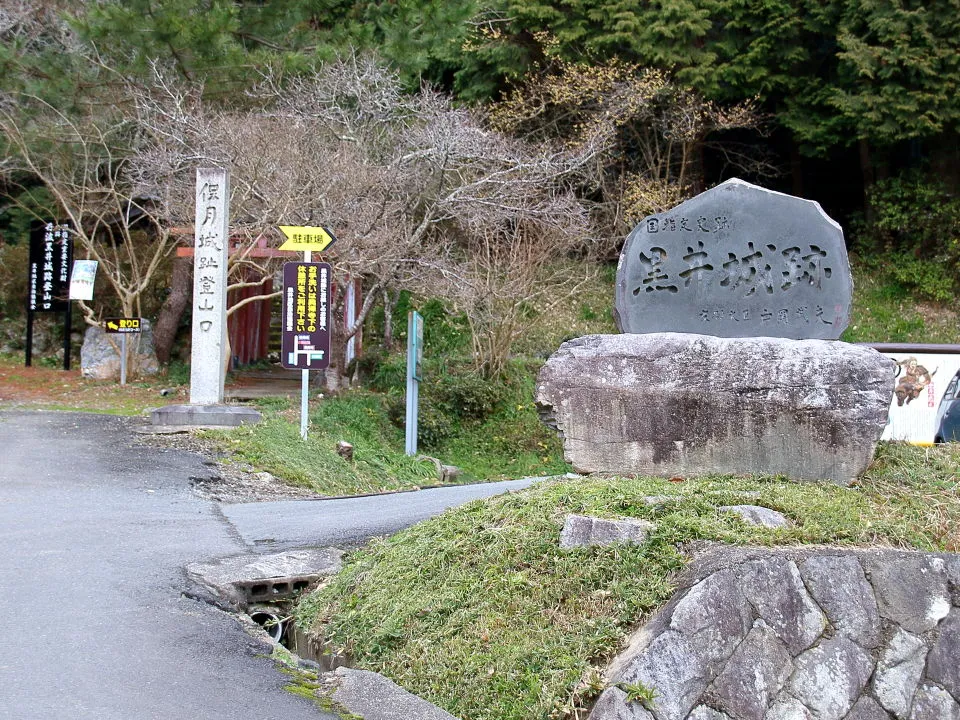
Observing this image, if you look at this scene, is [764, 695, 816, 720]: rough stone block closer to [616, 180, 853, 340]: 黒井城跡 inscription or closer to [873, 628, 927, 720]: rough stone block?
[873, 628, 927, 720]: rough stone block

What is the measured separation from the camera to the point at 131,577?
247 inches

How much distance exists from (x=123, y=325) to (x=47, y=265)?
334 cm

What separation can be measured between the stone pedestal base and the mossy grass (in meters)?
6.76

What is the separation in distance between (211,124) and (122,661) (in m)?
13.1

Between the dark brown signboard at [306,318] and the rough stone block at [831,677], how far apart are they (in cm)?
922

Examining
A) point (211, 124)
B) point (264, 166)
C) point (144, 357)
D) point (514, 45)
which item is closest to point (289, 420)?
point (264, 166)

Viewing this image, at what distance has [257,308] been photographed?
2359cm

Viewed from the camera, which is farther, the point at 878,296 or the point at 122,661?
the point at 878,296

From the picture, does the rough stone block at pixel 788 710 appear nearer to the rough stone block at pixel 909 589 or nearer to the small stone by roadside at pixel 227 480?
the rough stone block at pixel 909 589

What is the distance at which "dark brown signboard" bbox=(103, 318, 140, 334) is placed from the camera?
1739 centimetres

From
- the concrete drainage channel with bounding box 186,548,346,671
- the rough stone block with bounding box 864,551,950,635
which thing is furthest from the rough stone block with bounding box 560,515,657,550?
the concrete drainage channel with bounding box 186,548,346,671

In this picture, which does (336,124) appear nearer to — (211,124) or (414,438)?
(211,124)

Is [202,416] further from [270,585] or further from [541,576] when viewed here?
[541,576]

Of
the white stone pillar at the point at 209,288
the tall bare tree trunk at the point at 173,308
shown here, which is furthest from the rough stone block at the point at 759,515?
the tall bare tree trunk at the point at 173,308
